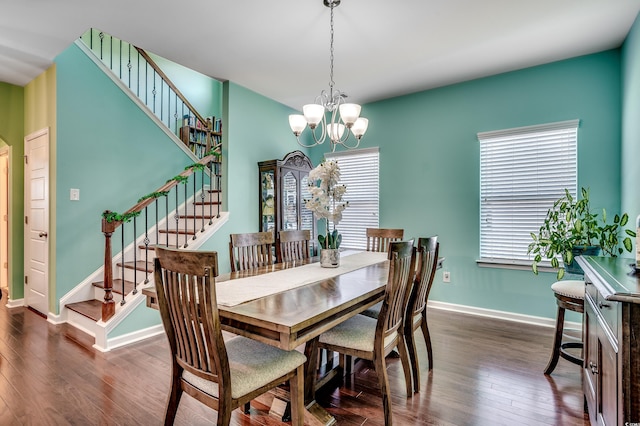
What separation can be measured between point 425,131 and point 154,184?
11.7 feet

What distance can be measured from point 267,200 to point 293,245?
53.0 inches

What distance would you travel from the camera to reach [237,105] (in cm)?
409

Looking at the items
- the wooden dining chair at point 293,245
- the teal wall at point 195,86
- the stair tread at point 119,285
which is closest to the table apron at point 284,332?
the wooden dining chair at point 293,245

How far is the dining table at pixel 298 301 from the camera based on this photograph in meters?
1.35

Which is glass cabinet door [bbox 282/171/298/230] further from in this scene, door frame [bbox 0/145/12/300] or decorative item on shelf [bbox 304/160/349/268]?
door frame [bbox 0/145/12/300]

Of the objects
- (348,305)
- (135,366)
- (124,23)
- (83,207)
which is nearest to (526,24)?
(348,305)

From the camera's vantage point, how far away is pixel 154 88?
15.7 feet

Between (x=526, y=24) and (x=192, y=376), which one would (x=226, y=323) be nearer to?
(x=192, y=376)

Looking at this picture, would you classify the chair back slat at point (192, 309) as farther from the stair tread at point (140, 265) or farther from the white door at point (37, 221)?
the white door at point (37, 221)

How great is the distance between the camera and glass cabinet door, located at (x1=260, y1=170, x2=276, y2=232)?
4195 mm

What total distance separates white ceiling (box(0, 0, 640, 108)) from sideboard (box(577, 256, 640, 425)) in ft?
6.84

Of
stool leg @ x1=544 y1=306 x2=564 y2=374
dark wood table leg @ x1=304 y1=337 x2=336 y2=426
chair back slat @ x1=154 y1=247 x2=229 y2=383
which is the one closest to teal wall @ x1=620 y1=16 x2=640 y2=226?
stool leg @ x1=544 y1=306 x2=564 y2=374

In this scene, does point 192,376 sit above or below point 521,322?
above

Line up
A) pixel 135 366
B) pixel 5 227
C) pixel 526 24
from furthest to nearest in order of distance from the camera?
pixel 5 227 < pixel 526 24 < pixel 135 366
